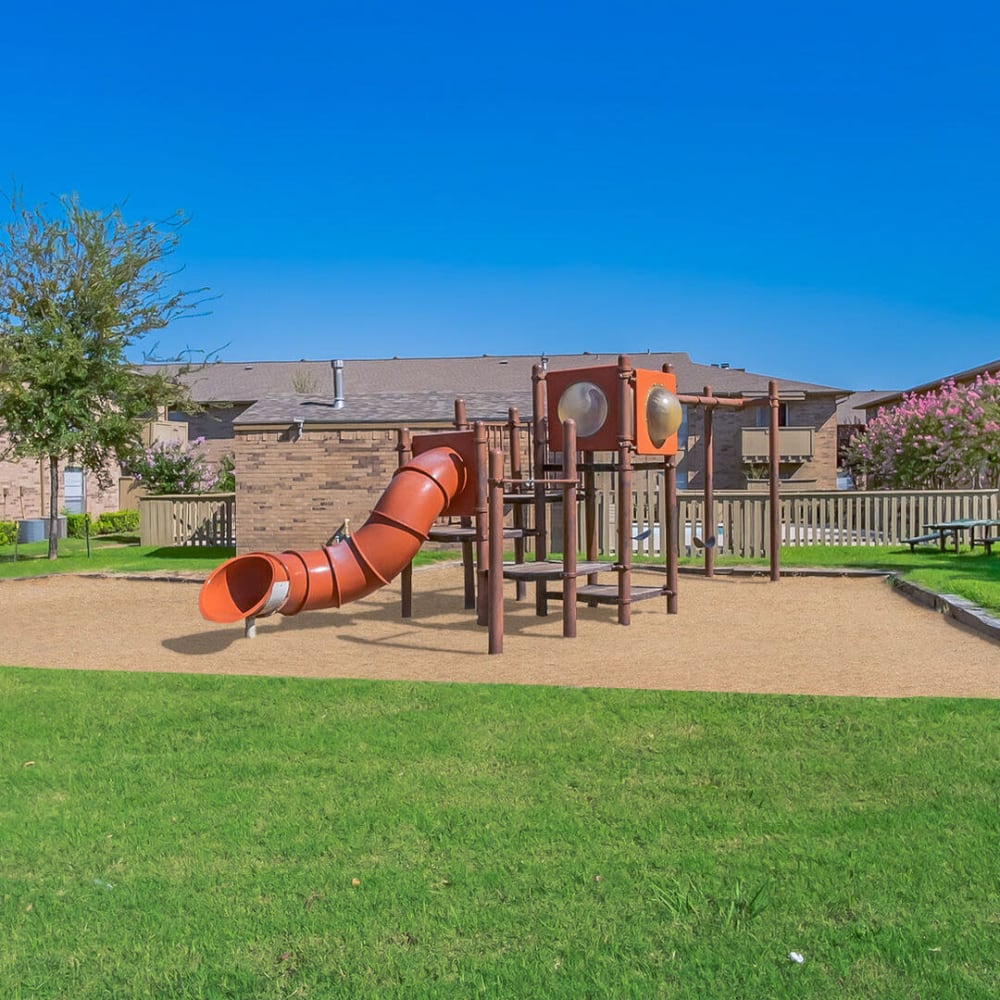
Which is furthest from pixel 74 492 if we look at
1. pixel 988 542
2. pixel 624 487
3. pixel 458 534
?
pixel 988 542

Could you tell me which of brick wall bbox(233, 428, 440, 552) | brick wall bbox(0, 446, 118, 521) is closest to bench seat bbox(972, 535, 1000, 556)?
brick wall bbox(233, 428, 440, 552)

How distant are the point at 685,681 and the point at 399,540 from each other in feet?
13.5

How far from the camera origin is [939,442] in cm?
2853

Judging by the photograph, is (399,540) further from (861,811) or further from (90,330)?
(90,330)

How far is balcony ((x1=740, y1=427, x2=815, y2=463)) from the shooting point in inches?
1527

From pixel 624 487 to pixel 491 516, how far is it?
6.24 ft

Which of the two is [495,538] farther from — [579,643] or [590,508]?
[590,508]

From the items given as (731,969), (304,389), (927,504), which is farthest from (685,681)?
(304,389)

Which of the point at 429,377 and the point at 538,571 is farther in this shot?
the point at 429,377

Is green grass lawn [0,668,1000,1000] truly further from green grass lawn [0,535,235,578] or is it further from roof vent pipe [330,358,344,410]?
roof vent pipe [330,358,344,410]

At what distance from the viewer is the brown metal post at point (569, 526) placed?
423 inches

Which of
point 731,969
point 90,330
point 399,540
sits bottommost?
point 731,969

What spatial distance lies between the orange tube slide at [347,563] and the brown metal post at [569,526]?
5.38ft

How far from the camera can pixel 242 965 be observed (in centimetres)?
364
